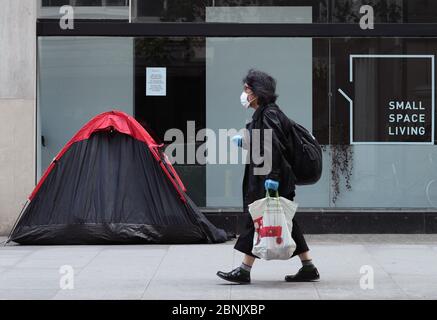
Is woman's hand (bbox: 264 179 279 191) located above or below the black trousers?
above

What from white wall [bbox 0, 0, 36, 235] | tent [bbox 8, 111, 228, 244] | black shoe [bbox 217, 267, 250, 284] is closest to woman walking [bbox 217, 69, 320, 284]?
black shoe [bbox 217, 267, 250, 284]

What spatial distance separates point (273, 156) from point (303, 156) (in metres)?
0.31

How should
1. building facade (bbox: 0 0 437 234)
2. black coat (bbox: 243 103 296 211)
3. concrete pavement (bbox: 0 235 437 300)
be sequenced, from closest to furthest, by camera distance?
concrete pavement (bbox: 0 235 437 300) < black coat (bbox: 243 103 296 211) < building facade (bbox: 0 0 437 234)

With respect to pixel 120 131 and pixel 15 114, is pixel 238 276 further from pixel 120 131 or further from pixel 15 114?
pixel 15 114

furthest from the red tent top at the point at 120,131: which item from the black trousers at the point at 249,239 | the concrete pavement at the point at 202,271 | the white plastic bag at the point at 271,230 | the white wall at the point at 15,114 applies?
the white plastic bag at the point at 271,230

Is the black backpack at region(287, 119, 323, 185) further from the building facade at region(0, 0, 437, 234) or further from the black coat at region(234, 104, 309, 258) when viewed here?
the building facade at region(0, 0, 437, 234)

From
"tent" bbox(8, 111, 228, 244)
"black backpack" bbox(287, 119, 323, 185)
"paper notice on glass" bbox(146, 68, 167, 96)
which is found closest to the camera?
"black backpack" bbox(287, 119, 323, 185)

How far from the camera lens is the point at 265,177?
834 centimetres

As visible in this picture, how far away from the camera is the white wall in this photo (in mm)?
12266

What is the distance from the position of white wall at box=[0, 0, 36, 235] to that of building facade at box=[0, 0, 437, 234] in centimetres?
15

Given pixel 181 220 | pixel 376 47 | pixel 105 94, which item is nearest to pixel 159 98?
pixel 105 94

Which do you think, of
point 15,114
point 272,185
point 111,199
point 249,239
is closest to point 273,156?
point 272,185
